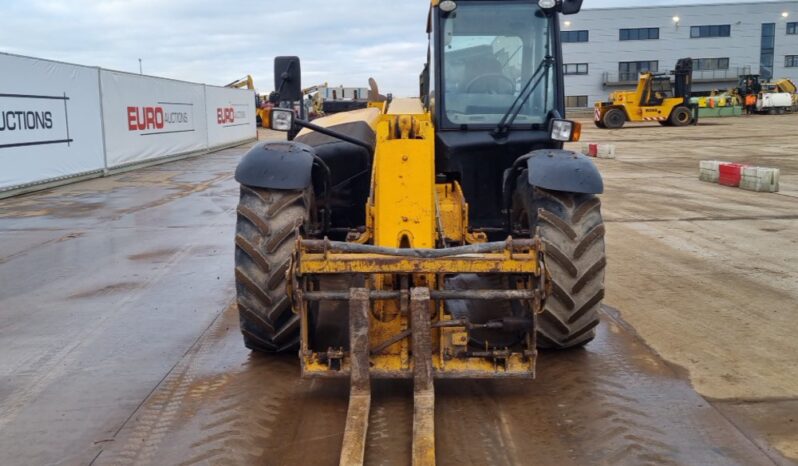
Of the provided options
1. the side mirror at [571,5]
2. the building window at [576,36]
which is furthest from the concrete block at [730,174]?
the building window at [576,36]

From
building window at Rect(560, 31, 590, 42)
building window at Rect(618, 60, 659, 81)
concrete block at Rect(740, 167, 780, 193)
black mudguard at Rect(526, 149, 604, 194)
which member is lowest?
concrete block at Rect(740, 167, 780, 193)

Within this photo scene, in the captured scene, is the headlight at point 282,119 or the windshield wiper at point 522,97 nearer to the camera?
the headlight at point 282,119

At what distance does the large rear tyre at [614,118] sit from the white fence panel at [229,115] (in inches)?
775

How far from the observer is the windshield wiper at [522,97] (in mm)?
5930

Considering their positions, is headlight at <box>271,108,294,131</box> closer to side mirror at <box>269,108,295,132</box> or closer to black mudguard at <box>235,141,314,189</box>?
side mirror at <box>269,108,295,132</box>

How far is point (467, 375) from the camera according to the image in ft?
13.8

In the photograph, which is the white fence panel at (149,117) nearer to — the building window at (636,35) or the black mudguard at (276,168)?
the black mudguard at (276,168)

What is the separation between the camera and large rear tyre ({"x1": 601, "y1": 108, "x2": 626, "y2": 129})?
1647 inches

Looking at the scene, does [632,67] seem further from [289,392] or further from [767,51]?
[289,392]

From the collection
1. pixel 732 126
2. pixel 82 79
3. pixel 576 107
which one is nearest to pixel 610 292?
pixel 82 79

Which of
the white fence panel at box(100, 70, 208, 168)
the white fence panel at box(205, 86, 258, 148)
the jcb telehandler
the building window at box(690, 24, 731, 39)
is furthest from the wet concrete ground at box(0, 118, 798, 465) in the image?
the building window at box(690, 24, 731, 39)

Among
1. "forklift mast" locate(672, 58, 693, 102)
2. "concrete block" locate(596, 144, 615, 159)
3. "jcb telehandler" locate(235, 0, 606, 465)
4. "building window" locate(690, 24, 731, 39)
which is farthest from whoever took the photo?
"building window" locate(690, 24, 731, 39)

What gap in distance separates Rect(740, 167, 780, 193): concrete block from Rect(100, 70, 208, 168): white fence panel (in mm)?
16265

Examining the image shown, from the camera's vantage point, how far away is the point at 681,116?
4159 cm
